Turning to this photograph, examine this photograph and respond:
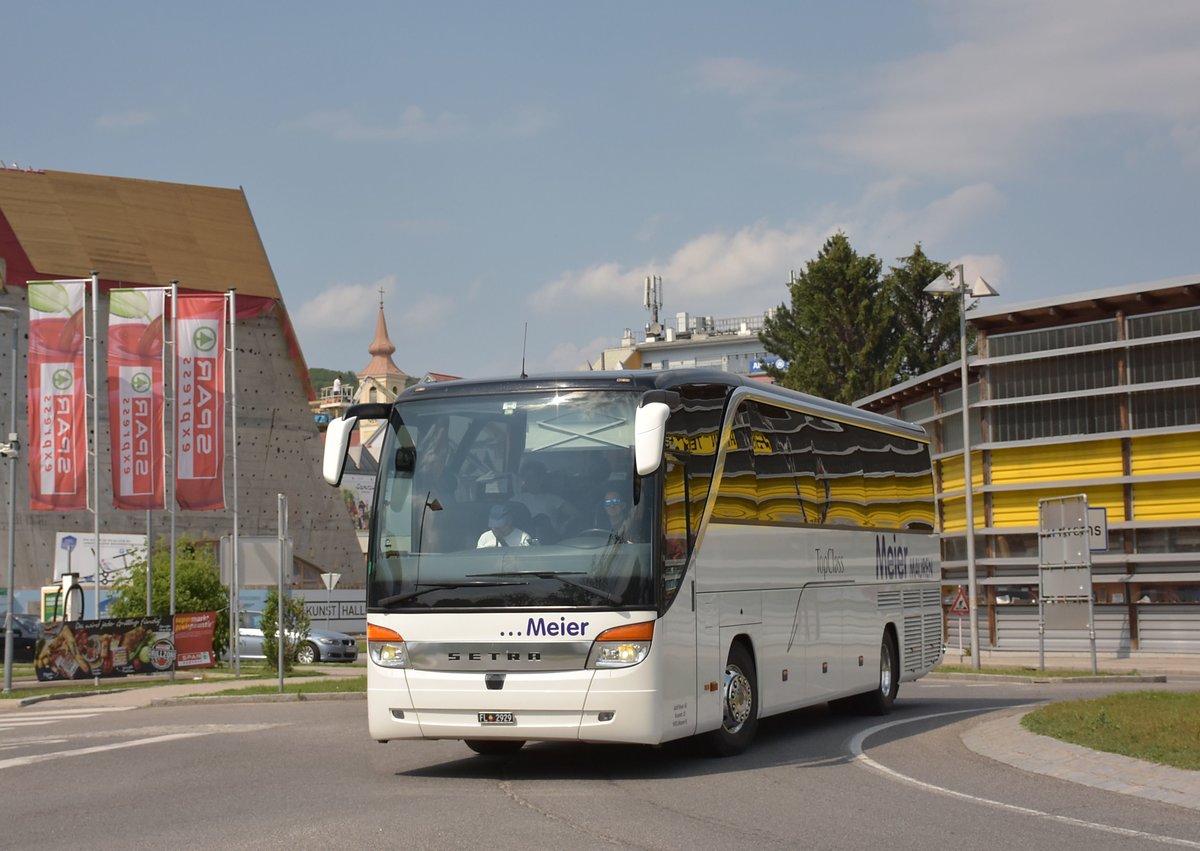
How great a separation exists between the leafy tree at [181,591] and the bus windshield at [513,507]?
28703 mm

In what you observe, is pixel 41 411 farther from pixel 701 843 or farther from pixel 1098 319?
pixel 701 843

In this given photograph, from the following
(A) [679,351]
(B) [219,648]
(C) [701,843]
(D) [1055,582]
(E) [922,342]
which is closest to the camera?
(C) [701,843]

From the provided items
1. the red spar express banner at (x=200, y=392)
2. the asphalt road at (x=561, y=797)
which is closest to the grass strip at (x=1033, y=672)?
the asphalt road at (x=561, y=797)

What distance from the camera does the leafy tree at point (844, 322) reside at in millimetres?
66250

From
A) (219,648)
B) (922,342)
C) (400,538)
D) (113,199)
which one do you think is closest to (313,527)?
(113,199)

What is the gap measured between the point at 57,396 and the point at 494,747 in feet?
78.6

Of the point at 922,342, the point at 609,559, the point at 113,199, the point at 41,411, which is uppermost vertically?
the point at 113,199

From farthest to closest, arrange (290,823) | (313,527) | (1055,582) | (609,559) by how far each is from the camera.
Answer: (313,527) → (1055,582) → (609,559) → (290,823)

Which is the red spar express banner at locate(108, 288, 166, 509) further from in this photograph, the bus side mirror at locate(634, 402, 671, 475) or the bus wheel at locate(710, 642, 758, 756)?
the bus side mirror at locate(634, 402, 671, 475)

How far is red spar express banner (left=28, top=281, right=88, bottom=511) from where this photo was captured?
112ft

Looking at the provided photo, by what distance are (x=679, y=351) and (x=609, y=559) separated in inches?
4729

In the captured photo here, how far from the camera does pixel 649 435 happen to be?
10.8 m

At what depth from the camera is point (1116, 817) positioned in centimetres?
930

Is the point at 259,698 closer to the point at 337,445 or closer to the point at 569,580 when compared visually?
the point at 337,445
